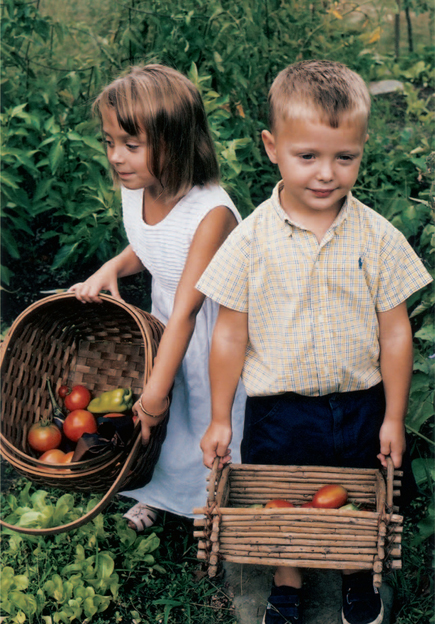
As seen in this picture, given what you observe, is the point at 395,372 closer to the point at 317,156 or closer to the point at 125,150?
the point at 317,156

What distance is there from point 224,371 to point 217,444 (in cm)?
20

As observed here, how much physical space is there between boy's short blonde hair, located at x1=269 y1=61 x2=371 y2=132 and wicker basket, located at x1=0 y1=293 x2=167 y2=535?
2.48ft

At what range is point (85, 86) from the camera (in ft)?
10.6

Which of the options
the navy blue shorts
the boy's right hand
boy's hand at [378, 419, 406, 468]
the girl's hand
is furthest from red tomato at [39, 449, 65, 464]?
boy's hand at [378, 419, 406, 468]

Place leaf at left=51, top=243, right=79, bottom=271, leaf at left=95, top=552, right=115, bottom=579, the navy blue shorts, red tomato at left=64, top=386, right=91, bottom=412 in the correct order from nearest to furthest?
the navy blue shorts < leaf at left=95, top=552, right=115, bottom=579 < red tomato at left=64, top=386, right=91, bottom=412 < leaf at left=51, top=243, right=79, bottom=271

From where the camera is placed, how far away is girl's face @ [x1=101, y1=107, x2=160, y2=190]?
1968mm

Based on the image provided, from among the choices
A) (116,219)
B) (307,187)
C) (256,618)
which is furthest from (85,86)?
(256,618)

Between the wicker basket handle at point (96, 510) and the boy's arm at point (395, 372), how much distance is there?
0.68 meters

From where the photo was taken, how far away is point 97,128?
2.93 metres

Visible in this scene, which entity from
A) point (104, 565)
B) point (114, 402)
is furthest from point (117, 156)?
point (104, 565)

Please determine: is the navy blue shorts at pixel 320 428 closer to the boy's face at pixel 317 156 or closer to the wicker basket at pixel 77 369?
the wicker basket at pixel 77 369

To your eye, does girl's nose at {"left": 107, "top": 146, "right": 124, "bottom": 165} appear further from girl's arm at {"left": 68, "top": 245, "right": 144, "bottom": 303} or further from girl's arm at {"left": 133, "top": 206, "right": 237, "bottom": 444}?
girl's arm at {"left": 68, "top": 245, "right": 144, "bottom": 303}

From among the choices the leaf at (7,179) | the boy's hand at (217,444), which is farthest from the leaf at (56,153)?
the boy's hand at (217,444)

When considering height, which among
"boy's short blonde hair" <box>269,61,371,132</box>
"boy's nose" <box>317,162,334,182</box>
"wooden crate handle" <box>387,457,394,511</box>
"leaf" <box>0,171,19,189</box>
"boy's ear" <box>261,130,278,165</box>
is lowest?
"wooden crate handle" <box>387,457,394,511</box>
